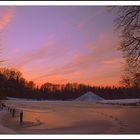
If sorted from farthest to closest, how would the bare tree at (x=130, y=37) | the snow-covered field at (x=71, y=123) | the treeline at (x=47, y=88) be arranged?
1. the treeline at (x=47, y=88)
2. the snow-covered field at (x=71, y=123)
3. the bare tree at (x=130, y=37)

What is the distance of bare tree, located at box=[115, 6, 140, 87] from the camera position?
5951 mm

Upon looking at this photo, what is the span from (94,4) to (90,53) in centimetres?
170

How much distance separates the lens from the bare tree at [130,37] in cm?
595

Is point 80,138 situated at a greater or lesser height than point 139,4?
lesser

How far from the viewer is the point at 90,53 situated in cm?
685

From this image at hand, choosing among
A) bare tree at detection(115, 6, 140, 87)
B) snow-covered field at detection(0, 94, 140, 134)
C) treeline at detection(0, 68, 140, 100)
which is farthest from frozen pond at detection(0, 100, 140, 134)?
bare tree at detection(115, 6, 140, 87)

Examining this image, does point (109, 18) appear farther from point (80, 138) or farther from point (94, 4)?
point (80, 138)

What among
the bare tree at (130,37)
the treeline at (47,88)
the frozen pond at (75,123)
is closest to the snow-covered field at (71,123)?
the frozen pond at (75,123)

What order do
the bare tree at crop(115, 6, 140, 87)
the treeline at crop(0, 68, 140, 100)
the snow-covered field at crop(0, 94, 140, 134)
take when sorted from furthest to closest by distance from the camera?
the treeline at crop(0, 68, 140, 100) < the snow-covered field at crop(0, 94, 140, 134) < the bare tree at crop(115, 6, 140, 87)

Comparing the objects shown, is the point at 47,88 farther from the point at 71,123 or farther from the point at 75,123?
the point at 75,123

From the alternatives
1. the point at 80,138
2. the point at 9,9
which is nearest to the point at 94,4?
the point at 9,9

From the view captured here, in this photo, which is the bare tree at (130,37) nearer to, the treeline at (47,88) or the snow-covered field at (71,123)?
the treeline at (47,88)

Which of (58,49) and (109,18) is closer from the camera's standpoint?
(109,18)

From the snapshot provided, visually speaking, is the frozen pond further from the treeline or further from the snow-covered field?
the treeline
